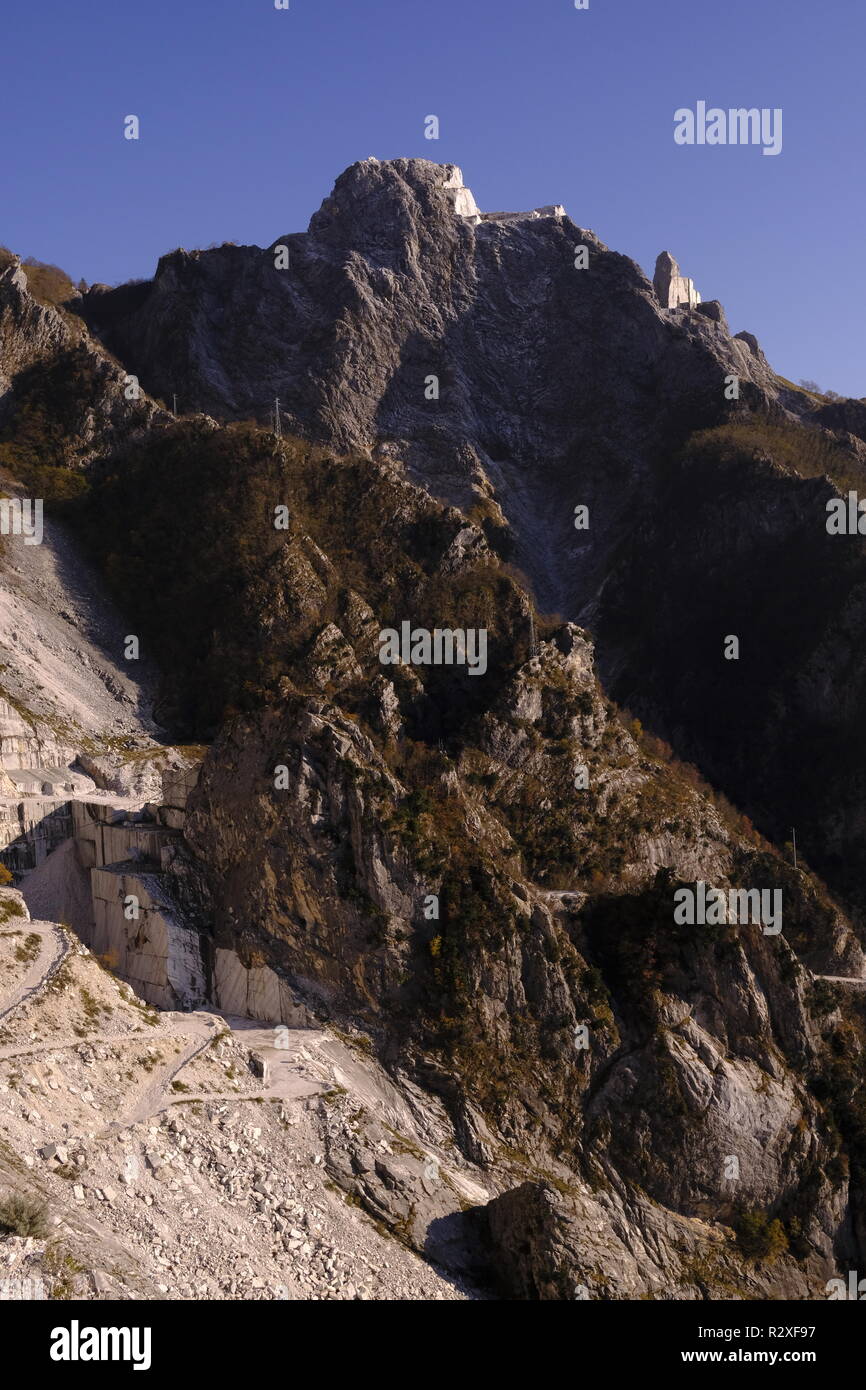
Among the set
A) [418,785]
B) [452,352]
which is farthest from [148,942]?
[452,352]

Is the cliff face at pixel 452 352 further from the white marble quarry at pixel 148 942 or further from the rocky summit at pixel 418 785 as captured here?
the white marble quarry at pixel 148 942

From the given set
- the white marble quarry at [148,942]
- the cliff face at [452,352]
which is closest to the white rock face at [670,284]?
the cliff face at [452,352]

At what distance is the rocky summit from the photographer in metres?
42.9

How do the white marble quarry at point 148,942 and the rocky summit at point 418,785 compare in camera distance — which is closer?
the rocky summit at point 418,785

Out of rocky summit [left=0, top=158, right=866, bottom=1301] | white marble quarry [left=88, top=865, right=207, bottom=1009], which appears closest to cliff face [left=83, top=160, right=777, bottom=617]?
rocky summit [left=0, top=158, right=866, bottom=1301]

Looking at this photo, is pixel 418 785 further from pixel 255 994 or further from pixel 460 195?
pixel 460 195

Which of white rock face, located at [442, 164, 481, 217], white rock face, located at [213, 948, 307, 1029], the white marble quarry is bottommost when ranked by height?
white rock face, located at [213, 948, 307, 1029]

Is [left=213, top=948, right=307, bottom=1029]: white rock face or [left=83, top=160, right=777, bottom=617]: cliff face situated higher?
[left=83, top=160, right=777, bottom=617]: cliff face

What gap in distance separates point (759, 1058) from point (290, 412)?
6405cm

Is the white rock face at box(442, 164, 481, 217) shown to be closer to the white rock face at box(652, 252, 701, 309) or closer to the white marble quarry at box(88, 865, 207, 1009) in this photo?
the white rock face at box(652, 252, 701, 309)

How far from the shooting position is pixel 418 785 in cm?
6147

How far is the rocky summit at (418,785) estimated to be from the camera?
4294cm
